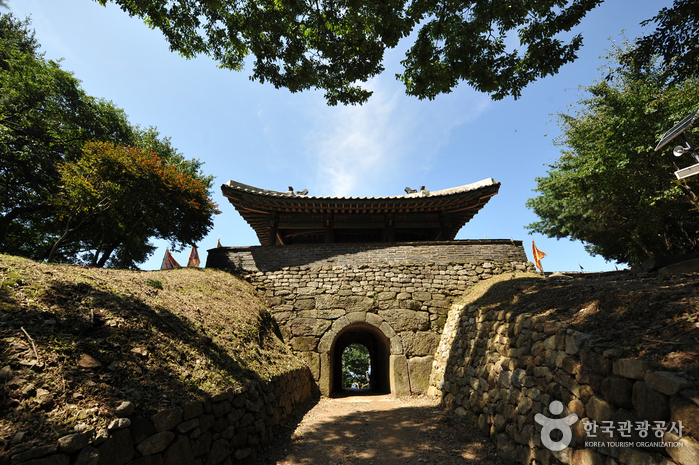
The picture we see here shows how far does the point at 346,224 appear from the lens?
11344mm

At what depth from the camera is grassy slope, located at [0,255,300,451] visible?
2.18 meters

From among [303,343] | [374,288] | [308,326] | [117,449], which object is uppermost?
[374,288]

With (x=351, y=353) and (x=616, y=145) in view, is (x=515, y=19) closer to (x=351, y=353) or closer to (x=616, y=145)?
(x=616, y=145)

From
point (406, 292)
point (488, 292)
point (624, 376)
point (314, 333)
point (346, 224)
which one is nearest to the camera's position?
point (624, 376)

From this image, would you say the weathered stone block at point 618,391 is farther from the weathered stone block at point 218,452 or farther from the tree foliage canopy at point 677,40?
the tree foliage canopy at point 677,40

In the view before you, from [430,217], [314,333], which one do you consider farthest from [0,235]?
[430,217]

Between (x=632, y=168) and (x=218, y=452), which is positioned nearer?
(x=218, y=452)

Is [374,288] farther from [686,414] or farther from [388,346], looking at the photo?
[686,414]

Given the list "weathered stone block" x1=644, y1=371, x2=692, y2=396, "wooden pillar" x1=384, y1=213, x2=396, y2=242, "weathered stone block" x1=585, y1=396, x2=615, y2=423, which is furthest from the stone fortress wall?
"weathered stone block" x1=644, y1=371, x2=692, y2=396

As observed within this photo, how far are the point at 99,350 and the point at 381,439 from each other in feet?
15.1

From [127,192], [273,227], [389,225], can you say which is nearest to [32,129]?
[127,192]

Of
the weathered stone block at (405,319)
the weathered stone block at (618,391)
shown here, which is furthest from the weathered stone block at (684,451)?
the weathered stone block at (405,319)

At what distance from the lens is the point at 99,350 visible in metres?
2.88

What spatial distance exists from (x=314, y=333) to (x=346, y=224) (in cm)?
467
